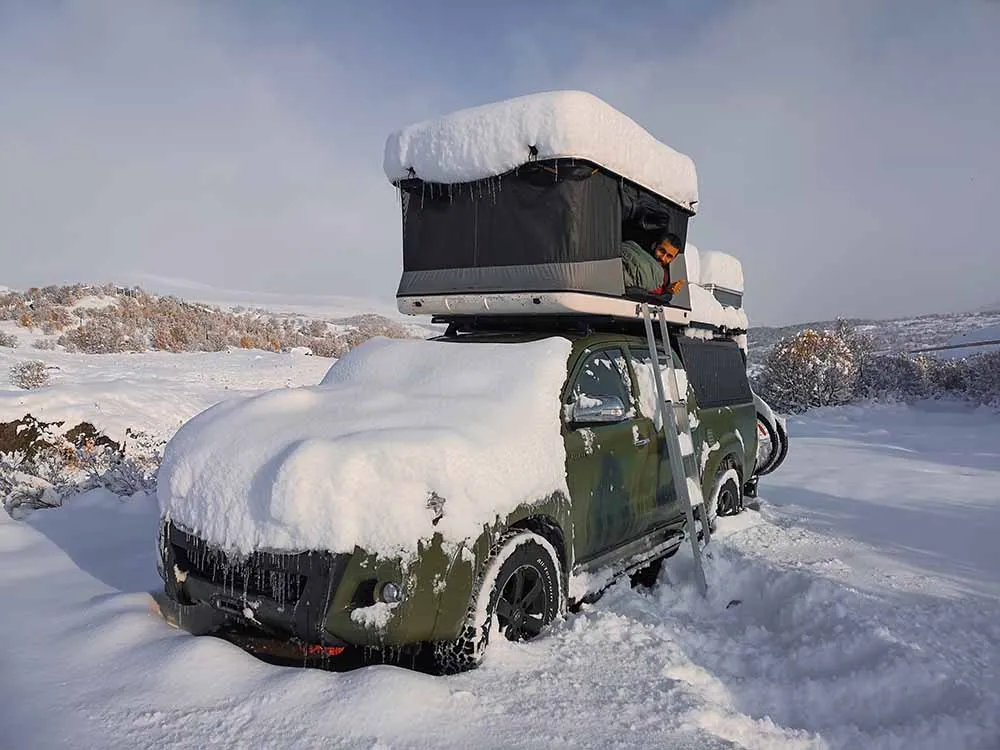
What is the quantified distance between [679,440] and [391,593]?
2.75 m

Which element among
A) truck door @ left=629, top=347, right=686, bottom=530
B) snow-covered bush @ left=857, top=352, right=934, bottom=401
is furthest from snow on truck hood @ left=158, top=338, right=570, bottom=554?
snow-covered bush @ left=857, top=352, right=934, bottom=401

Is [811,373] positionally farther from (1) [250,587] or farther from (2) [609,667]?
(1) [250,587]

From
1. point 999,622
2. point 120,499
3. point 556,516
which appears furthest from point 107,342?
point 999,622

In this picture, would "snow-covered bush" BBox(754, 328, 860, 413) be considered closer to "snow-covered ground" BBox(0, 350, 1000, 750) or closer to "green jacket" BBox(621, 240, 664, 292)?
"snow-covered ground" BBox(0, 350, 1000, 750)

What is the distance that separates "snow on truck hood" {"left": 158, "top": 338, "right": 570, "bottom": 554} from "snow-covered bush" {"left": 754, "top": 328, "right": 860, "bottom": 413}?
21352 millimetres

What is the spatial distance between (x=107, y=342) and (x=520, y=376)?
2484cm

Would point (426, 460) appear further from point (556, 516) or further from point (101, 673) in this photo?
point (101, 673)

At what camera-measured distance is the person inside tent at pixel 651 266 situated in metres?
4.71

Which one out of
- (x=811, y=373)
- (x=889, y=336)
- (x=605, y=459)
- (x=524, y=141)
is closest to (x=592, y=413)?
(x=605, y=459)

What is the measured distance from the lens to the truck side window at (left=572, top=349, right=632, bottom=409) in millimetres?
4004

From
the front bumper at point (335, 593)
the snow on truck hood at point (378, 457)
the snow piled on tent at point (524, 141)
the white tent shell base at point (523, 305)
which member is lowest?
the front bumper at point (335, 593)

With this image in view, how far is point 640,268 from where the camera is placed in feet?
15.7

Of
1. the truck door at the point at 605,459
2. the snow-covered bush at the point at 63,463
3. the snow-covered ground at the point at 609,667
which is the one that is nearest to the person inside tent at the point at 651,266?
the truck door at the point at 605,459

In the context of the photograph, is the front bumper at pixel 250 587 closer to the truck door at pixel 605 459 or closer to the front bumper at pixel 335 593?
the front bumper at pixel 335 593
